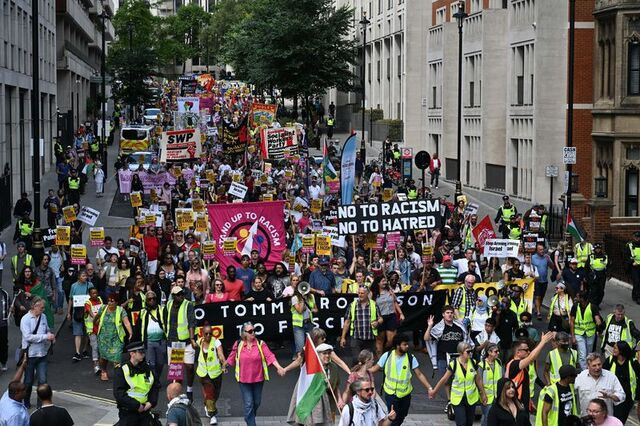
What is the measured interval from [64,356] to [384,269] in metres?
6.14

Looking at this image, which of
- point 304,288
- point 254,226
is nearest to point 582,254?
point 254,226

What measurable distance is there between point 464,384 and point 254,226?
10209 millimetres

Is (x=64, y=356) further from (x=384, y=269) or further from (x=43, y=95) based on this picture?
(x=43, y=95)

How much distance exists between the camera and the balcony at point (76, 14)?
6700cm

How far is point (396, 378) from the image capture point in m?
14.6

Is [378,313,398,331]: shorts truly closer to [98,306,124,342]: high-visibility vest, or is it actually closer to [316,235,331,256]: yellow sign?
[98,306,124,342]: high-visibility vest

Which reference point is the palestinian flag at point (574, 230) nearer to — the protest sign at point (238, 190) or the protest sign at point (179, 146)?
the protest sign at point (238, 190)

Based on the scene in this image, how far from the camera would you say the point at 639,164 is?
41.7 m

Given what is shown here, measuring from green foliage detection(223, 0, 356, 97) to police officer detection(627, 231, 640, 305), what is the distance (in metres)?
48.9

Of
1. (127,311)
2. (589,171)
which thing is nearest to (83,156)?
(589,171)

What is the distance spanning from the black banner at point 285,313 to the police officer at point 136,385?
526 cm

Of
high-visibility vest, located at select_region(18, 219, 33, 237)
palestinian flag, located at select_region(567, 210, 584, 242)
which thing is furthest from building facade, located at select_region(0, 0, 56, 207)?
palestinian flag, located at select_region(567, 210, 584, 242)

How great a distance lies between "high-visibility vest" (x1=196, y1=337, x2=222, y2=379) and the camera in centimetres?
1631

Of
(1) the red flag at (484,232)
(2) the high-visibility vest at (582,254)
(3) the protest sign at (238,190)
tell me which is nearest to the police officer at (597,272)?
(2) the high-visibility vest at (582,254)
